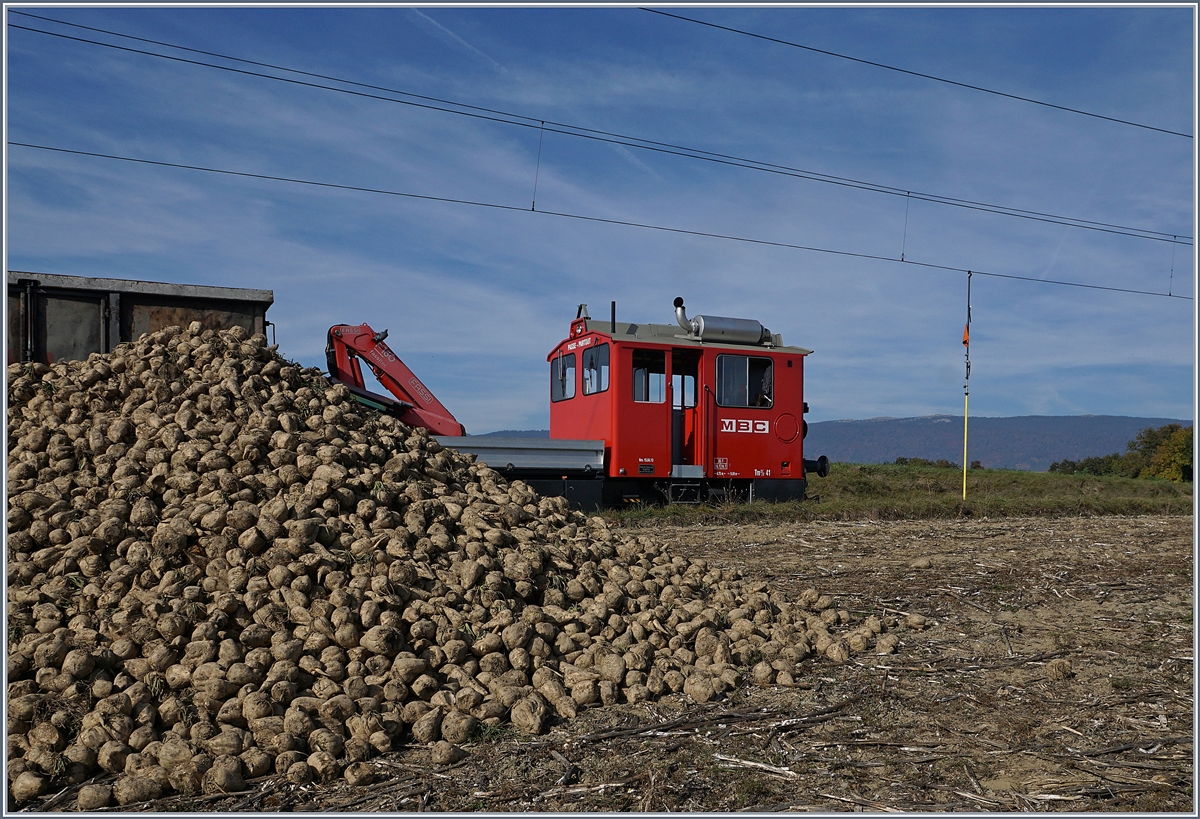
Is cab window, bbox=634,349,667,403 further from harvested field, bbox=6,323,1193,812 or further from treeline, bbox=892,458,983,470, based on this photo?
treeline, bbox=892,458,983,470

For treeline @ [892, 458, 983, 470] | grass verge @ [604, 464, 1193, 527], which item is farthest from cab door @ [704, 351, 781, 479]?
treeline @ [892, 458, 983, 470]

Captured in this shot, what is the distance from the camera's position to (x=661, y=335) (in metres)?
12.7

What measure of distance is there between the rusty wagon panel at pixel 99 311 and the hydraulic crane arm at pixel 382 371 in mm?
2202

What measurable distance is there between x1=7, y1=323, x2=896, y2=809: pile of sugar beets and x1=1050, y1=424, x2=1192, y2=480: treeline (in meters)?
25.8

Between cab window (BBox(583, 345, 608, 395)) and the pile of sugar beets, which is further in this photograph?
cab window (BBox(583, 345, 608, 395))

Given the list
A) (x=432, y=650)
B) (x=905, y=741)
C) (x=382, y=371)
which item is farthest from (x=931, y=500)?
(x=432, y=650)

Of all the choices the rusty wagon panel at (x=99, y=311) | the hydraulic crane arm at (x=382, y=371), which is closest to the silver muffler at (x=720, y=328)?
the hydraulic crane arm at (x=382, y=371)

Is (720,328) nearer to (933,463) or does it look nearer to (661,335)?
(661,335)

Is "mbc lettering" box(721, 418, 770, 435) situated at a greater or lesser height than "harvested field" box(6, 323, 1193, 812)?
greater

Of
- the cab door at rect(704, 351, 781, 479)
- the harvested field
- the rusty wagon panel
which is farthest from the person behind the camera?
the cab door at rect(704, 351, 781, 479)

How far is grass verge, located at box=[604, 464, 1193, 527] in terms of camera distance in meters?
11.5

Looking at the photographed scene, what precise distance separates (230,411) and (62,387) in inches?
54.9

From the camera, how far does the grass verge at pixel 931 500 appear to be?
11531 mm

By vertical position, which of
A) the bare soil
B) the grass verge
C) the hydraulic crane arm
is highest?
the hydraulic crane arm
